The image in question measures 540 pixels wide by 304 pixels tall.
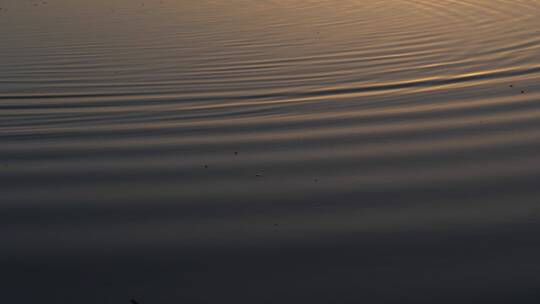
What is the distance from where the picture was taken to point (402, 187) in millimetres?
3756

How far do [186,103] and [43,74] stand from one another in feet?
4.73

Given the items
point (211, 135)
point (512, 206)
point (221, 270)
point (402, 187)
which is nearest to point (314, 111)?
point (211, 135)

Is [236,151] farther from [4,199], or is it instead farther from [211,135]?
[4,199]

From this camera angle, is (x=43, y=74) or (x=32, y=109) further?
(x=43, y=74)

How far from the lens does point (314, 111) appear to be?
5211mm

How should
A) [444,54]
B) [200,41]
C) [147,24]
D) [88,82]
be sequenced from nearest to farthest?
[88,82], [444,54], [200,41], [147,24]

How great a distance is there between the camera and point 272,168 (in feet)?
13.4

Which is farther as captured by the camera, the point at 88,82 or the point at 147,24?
the point at 147,24

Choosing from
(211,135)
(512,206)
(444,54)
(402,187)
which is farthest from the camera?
(444,54)

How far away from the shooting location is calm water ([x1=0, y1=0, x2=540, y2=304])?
2963 millimetres

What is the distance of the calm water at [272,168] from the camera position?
2963mm

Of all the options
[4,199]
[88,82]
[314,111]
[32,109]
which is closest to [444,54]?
[314,111]

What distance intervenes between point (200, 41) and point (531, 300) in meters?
5.26

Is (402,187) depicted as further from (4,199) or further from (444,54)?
(444,54)
